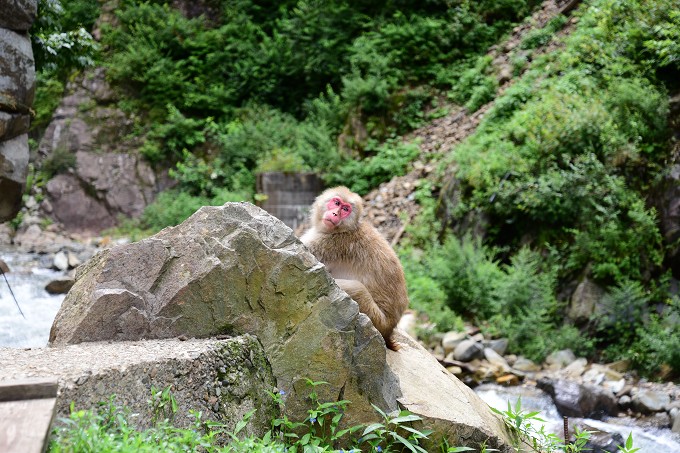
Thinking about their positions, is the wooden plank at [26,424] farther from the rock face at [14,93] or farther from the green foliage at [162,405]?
the rock face at [14,93]

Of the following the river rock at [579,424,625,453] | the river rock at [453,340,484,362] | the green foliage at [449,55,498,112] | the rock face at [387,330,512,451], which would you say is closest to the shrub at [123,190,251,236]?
the green foliage at [449,55,498,112]

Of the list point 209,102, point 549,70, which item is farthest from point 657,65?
point 209,102

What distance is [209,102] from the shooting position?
16.6m

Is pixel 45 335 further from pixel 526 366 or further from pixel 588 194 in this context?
pixel 588 194

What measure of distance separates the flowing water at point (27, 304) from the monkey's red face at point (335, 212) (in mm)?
3718

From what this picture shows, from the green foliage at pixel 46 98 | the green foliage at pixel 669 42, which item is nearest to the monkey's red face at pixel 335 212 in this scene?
the green foliage at pixel 669 42

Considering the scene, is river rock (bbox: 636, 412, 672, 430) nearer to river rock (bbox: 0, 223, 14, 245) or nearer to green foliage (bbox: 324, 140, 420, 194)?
green foliage (bbox: 324, 140, 420, 194)

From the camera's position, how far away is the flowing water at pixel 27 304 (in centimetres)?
705

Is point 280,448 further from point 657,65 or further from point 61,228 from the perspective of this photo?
point 61,228

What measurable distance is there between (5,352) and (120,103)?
1503cm

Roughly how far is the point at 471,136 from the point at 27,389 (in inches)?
372

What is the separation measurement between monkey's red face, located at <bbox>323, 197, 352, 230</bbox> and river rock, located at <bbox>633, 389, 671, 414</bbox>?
152 inches

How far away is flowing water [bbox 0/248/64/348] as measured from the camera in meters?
7.05

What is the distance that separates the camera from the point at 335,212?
3.84 metres
